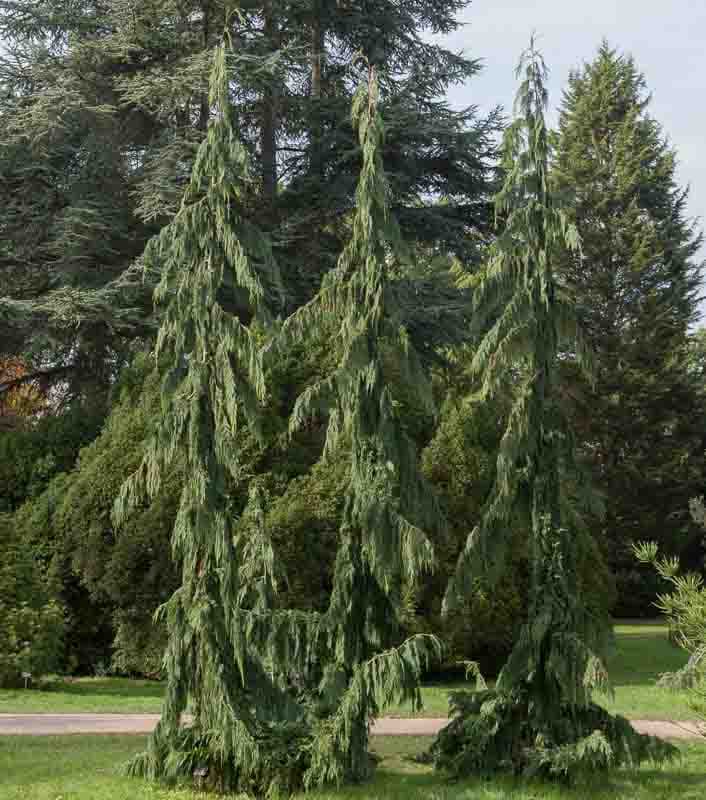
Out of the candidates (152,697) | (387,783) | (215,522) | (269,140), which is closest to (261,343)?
(152,697)

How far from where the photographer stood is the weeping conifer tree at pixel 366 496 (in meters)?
8.18

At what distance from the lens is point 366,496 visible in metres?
8.45

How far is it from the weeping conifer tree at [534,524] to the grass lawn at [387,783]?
0.70 ft

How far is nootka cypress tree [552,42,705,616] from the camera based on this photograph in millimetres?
29297

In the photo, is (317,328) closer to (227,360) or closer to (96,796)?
(227,360)

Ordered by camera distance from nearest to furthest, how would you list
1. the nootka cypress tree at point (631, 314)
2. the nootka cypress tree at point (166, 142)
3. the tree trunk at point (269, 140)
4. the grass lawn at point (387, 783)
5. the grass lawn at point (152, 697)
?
the grass lawn at point (387, 783) < the grass lawn at point (152, 697) < the nootka cypress tree at point (166, 142) < the tree trunk at point (269, 140) < the nootka cypress tree at point (631, 314)

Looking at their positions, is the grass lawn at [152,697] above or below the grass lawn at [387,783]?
above

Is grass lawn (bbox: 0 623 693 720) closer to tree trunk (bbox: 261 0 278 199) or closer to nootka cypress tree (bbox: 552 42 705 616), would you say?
tree trunk (bbox: 261 0 278 199)

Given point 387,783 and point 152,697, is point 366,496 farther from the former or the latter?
point 152,697

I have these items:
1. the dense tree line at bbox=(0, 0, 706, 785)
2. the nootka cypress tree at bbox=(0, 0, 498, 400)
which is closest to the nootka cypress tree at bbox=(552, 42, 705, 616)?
the dense tree line at bbox=(0, 0, 706, 785)

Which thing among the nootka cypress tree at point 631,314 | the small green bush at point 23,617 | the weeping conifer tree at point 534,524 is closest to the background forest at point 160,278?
the small green bush at point 23,617

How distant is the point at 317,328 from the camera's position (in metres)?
8.94

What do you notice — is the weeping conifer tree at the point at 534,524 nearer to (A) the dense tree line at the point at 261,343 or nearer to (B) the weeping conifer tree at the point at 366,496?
(A) the dense tree line at the point at 261,343

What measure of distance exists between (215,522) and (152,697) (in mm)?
6356
